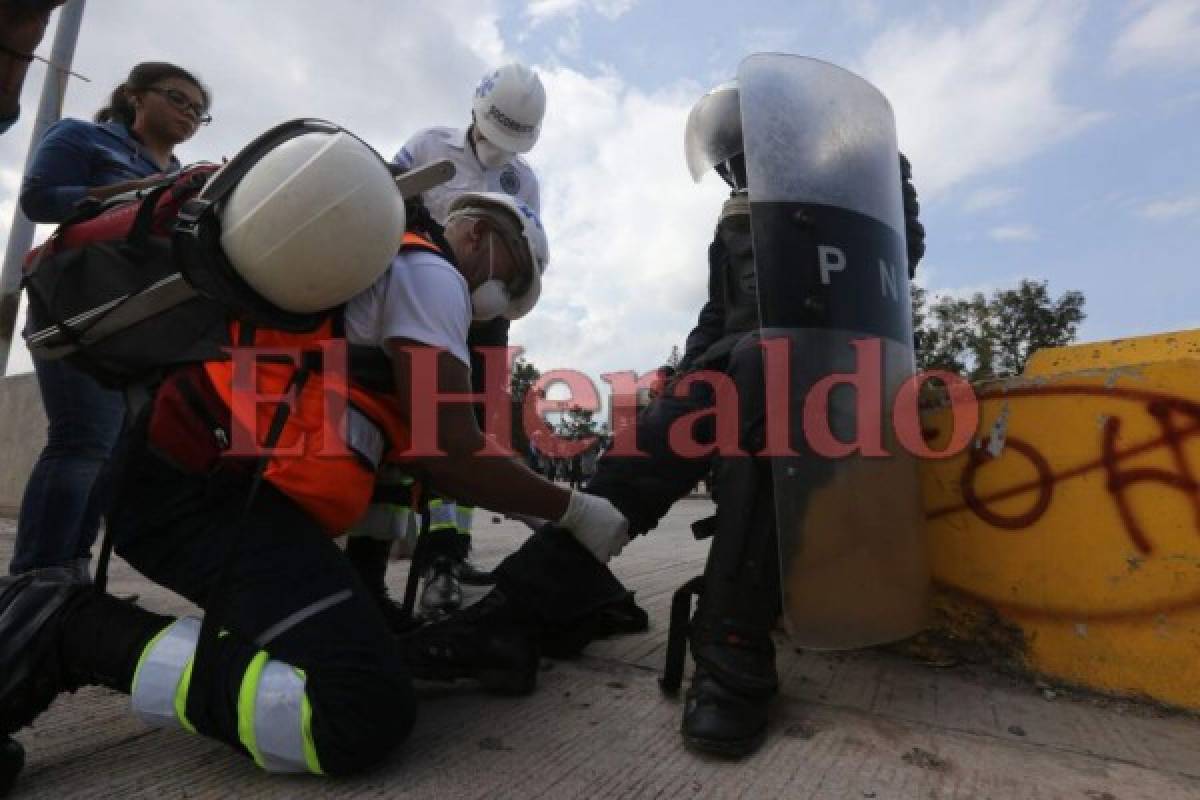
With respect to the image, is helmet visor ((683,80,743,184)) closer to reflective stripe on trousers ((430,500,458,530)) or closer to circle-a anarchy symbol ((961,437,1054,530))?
circle-a anarchy symbol ((961,437,1054,530))

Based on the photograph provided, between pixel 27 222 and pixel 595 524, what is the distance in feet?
21.9

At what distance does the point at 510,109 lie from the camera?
305cm

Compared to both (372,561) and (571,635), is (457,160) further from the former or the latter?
(571,635)

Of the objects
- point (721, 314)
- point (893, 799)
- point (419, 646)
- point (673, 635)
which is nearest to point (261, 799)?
point (419, 646)

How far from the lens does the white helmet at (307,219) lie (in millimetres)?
1187

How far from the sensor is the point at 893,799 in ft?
3.82

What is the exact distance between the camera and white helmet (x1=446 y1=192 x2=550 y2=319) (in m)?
1.86

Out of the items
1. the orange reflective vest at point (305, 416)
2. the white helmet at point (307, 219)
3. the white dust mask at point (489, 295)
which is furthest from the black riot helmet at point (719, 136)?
the orange reflective vest at point (305, 416)

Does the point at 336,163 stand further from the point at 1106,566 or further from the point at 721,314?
the point at 1106,566

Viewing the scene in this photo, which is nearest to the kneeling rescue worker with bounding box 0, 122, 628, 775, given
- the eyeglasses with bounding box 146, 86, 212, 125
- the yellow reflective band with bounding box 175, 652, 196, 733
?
the yellow reflective band with bounding box 175, 652, 196, 733

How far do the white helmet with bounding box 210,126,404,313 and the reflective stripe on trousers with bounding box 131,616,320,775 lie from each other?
63 cm

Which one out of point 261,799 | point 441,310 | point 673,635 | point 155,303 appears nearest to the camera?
point 261,799

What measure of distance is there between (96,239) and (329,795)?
1.11 metres

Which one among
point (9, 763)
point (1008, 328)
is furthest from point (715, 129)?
point (1008, 328)
